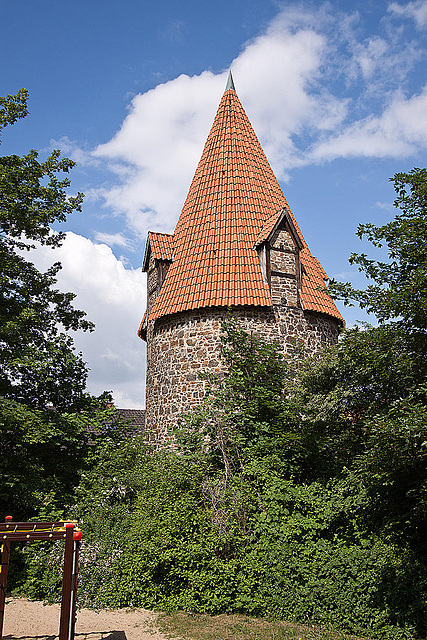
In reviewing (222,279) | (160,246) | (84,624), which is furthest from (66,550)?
(160,246)

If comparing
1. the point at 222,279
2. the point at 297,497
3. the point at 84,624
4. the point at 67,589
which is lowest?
the point at 84,624

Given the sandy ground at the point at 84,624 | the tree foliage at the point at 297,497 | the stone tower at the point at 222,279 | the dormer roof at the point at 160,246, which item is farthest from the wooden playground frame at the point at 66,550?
the dormer roof at the point at 160,246

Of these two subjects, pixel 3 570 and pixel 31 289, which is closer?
pixel 3 570

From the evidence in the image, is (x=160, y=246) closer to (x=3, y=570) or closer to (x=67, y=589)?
(x=3, y=570)

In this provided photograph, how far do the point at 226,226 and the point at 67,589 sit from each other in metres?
11.3

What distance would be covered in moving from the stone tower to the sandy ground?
5548mm

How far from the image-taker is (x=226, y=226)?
50.5 ft

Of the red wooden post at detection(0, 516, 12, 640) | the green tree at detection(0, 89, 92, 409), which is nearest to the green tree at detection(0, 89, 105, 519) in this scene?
the green tree at detection(0, 89, 92, 409)

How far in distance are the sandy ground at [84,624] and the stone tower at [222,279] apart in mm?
5548

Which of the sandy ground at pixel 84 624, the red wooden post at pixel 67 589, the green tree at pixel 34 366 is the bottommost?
the sandy ground at pixel 84 624

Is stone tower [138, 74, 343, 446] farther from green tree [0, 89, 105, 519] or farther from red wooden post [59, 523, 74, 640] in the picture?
red wooden post [59, 523, 74, 640]

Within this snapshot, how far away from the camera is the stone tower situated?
45.8 ft

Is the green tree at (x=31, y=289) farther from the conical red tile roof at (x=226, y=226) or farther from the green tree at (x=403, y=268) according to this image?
the green tree at (x=403, y=268)

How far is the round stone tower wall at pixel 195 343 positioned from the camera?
1383cm
